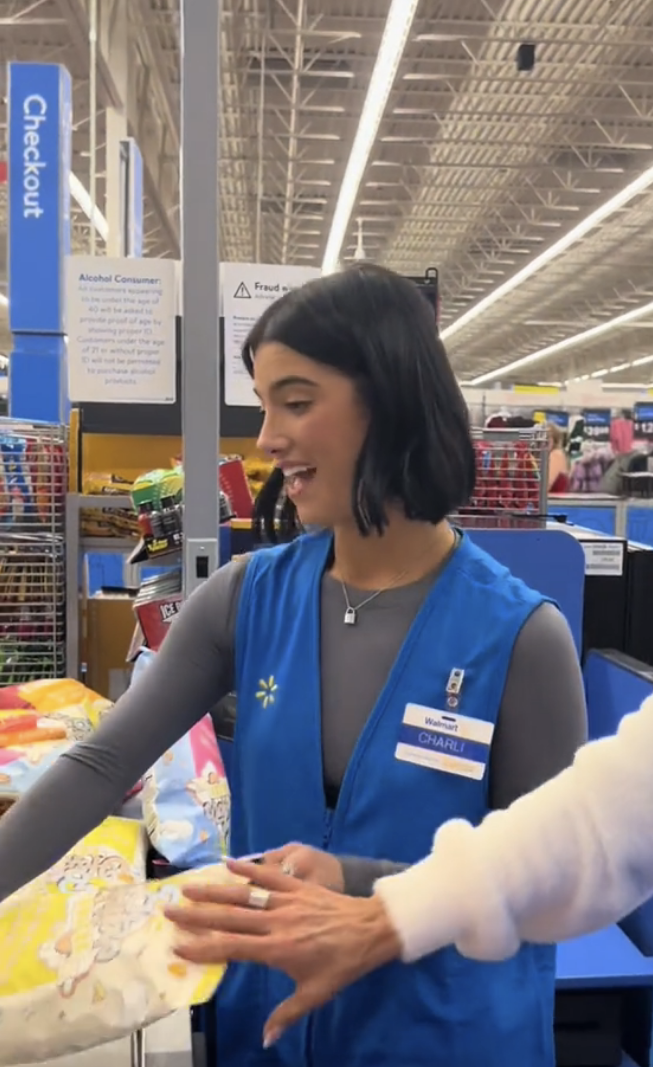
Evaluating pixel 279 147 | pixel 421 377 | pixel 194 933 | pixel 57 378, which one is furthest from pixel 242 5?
pixel 194 933

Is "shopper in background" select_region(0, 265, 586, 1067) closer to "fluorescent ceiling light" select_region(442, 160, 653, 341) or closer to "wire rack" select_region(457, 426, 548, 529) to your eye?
"wire rack" select_region(457, 426, 548, 529)

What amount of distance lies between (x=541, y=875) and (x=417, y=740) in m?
0.36

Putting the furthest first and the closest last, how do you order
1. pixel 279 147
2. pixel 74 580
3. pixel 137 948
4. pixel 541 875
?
pixel 279 147, pixel 74 580, pixel 137 948, pixel 541 875

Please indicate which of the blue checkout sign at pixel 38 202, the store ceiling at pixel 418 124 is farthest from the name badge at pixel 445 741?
the store ceiling at pixel 418 124

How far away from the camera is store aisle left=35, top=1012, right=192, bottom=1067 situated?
3.79 ft

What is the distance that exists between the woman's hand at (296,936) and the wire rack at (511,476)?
1.93 meters

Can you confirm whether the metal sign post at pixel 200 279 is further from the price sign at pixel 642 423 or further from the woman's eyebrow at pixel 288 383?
the price sign at pixel 642 423

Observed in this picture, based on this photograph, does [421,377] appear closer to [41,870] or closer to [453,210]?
[41,870]

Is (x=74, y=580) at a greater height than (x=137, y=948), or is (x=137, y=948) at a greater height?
(x=74, y=580)

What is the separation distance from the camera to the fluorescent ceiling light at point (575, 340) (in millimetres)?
19247

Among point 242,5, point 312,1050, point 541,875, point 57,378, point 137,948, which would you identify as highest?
point 242,5

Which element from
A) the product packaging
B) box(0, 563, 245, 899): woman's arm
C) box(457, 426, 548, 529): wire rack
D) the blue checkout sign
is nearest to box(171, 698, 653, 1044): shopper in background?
box(0, 563, 245, 899): woman's arm

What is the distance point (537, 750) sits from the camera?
3.69ft

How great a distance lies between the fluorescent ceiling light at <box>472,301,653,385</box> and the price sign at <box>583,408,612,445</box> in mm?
7285
